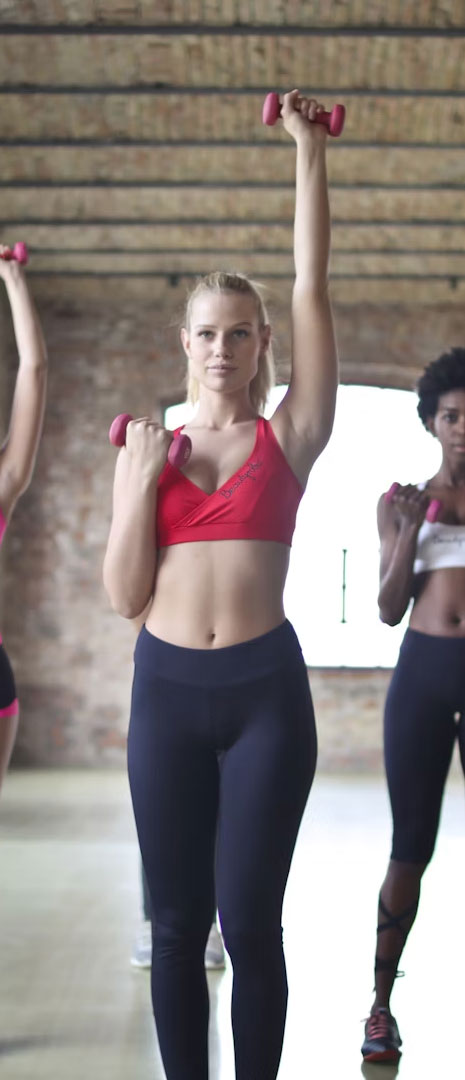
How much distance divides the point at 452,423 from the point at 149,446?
1.10 m

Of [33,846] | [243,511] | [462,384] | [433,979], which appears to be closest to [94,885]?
[33,846]

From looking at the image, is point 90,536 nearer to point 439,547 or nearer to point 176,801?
point 439,547

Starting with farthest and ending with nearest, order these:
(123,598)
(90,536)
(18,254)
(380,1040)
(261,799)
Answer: (90,536) < (380,1040) < (18,254) < (123,598) < (261,799)

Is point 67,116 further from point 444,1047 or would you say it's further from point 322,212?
point 444,1047

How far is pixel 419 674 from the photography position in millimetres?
2676

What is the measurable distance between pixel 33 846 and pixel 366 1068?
9.95 feet

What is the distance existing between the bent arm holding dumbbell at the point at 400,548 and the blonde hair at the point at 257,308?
0.63 meters

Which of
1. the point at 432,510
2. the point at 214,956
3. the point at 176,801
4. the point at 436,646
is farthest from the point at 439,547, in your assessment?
the point at 214,956

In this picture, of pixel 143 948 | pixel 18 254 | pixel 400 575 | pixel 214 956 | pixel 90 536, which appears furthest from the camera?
pixel 90 536

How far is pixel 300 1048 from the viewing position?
2.91 metres

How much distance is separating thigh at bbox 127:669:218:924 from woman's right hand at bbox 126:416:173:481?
340mm

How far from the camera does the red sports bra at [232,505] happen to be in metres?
1.93

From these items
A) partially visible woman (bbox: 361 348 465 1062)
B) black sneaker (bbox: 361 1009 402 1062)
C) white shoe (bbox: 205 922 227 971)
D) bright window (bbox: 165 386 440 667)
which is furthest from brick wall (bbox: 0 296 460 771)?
partially visible woman (bbox: 361 348 465 1062)

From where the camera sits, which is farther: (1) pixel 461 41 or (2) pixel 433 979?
(1) pixel 461 41
